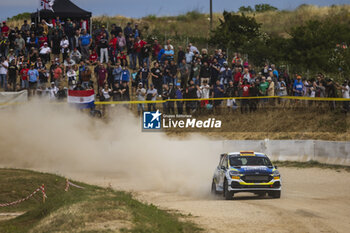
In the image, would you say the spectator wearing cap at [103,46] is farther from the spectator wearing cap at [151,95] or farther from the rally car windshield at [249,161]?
the rally car windshield at [249,161]

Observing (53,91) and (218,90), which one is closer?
(218,90)

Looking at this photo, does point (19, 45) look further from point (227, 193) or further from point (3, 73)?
point (227, 193)

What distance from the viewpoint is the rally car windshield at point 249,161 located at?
1902cm

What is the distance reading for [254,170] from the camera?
18391 millimetres

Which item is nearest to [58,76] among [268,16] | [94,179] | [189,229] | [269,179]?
[94,179]

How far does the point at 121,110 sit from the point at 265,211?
14.8m

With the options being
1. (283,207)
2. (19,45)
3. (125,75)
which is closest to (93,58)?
(125,75)

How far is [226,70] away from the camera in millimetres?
30594

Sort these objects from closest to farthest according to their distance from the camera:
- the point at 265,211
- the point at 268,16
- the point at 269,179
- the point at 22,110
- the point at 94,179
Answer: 1. the point at 265,211
2. the point at 269,179
3. the point at 94,179
4. the point at 22,110
5. the point at 268,16

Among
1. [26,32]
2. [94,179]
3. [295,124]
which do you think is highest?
[26,32]

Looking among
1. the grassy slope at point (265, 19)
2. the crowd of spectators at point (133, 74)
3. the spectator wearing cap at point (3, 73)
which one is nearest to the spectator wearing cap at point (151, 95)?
the crowd of spectators at point (133, 74)

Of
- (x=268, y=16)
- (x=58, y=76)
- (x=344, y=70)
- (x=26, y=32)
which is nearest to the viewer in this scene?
(x=58, y=76)

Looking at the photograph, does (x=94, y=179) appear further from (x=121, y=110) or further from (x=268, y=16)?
(x=268, y=16)

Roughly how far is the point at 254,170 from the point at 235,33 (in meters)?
27.7
